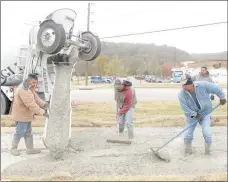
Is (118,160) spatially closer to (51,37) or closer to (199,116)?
(199,116)

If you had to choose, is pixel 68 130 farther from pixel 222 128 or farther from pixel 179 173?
pixel 222 128

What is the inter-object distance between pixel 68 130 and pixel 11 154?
3.69ft

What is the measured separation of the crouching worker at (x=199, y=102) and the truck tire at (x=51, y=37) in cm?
235

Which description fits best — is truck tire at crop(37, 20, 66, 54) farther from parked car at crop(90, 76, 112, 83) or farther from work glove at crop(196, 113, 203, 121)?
parked car at crop(90, 76, 112, 83)

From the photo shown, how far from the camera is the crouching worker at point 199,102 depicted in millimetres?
7039

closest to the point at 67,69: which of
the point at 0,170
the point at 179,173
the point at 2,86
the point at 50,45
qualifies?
the point at 50,45

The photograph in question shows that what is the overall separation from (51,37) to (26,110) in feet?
4.63

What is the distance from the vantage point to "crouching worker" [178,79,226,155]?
7039 mm

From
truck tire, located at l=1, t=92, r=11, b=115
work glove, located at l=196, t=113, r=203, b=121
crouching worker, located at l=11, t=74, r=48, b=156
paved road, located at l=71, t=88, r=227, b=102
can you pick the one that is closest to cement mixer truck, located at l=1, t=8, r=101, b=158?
crouching worker, located at l=11, t=74, r=48, b=156

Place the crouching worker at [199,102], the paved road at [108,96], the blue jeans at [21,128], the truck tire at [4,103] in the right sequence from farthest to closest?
the paved road at [108,96], the truck tire at [4,103], the blue jeans at [21,128], the crouching worker at [199,102]

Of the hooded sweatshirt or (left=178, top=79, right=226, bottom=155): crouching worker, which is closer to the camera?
(left=178, top=79, right=226, bottom=155): crouching worker

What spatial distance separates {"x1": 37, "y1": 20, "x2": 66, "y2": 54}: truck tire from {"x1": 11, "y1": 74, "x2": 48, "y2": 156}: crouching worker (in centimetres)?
62

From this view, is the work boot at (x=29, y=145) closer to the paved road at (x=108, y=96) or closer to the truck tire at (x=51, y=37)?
the truck tire at (x=51, y=37)

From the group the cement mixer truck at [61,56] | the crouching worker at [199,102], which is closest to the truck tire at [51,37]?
the cement mixer truck at [61,56]
